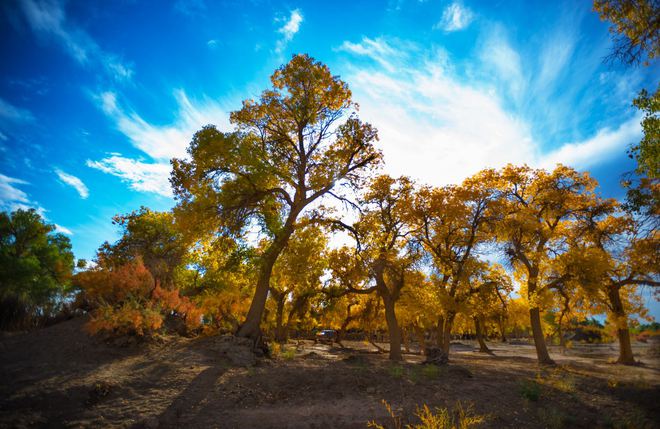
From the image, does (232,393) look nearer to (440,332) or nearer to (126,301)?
(126,301)

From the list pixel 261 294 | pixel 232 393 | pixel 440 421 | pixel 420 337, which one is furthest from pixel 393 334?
pixel 420 337

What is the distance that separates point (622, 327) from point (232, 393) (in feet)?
81.8

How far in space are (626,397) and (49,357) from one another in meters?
17.9

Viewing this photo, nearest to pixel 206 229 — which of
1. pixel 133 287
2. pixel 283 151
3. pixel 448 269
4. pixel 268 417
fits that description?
pixel 133 287

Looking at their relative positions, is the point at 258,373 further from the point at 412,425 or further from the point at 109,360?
the point at 412,425

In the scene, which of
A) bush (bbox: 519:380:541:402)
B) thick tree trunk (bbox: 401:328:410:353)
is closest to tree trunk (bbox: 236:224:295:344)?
bush (bbox: 519:380:541:402)

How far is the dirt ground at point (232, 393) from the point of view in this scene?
6.26 meters

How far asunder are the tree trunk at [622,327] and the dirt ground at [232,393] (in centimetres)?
1139

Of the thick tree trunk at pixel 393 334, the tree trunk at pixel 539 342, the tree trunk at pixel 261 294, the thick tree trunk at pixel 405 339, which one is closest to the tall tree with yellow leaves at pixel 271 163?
the tree trunk at pixel 261 294

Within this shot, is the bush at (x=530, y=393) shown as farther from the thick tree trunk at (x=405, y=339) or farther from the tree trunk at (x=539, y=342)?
the thick tree trunk at (x=405, y=339)

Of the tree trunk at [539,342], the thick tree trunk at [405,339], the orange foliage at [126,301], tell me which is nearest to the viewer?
the orange foliage at [126,301]

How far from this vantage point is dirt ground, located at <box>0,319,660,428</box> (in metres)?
6.26

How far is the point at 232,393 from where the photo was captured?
785cm

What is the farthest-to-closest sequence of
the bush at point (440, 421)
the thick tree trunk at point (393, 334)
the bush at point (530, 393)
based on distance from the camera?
the thick tree trunk at point (393, 334)
the bush at point (530, 393)
the bush at point (440, 421)
